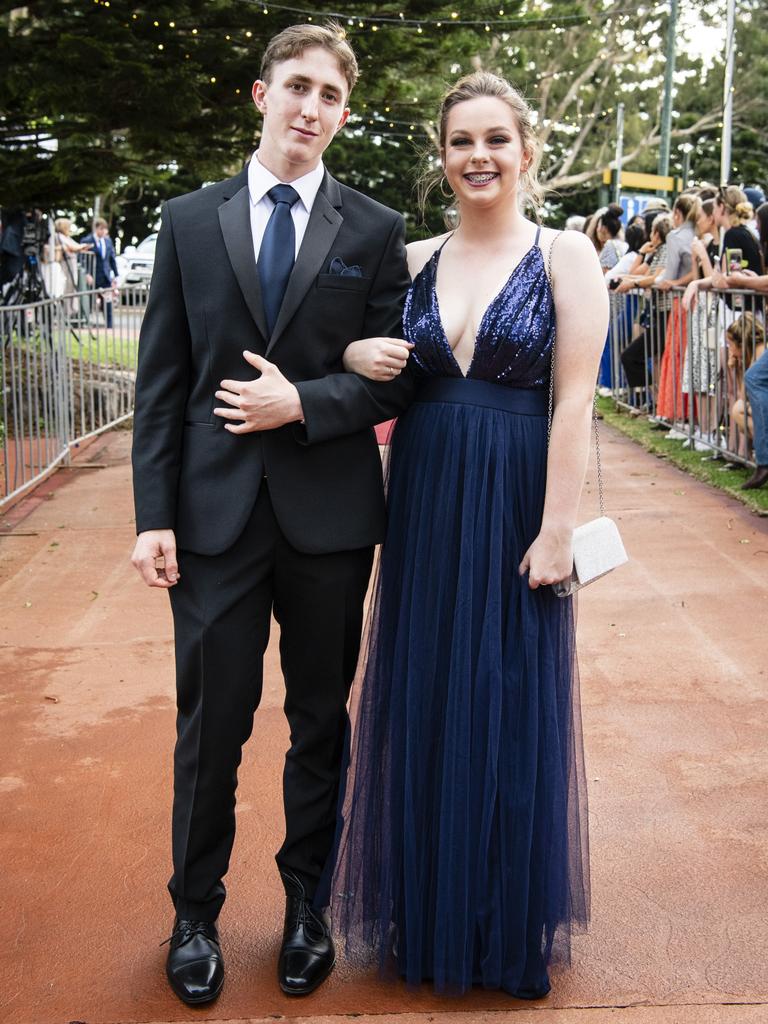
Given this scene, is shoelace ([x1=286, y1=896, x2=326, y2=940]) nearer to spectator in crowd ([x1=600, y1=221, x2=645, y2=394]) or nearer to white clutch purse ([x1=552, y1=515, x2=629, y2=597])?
white clutch purse ([x1=552, y1=515, x2=629, y2=597])

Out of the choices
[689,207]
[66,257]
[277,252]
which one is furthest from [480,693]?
[66,257]

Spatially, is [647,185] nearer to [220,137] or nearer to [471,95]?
[220,137]

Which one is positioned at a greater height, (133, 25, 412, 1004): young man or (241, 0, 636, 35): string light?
(241, 0, 636, 35): string light

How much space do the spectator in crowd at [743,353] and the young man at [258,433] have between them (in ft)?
20.1

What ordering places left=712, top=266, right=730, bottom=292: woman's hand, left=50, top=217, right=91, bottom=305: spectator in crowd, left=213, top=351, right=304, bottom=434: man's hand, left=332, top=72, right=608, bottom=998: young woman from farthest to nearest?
left=50, top=217, right=91, bottom=305: spectator in crowd
left=712, top=266, right=730, bottom=292: woman's hand
left=332, top=72, right=608, bottom=998: young woman
left=213, top=351, right=304, bottom=434: man's hand

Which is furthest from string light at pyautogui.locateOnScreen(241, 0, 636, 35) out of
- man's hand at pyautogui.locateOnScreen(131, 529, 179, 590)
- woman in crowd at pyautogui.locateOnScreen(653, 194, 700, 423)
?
man's hand at pyautogui.locateOnScreen(131, 529, 179, 590)

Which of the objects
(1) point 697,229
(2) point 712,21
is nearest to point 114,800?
(1) point 697,229

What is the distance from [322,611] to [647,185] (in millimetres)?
23717

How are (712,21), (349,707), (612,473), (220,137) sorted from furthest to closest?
(712,21) < (220,137) < (612,473) < (349,707)

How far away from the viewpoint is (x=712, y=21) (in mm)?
39469

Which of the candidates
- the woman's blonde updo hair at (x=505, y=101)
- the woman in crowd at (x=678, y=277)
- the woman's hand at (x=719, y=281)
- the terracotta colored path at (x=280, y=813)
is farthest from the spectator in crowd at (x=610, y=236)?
the woman's blonde updo hair at (x=505, y=101)

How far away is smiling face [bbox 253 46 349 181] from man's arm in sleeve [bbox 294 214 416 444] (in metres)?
0.29

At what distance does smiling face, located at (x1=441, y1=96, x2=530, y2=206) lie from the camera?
9.43 ft

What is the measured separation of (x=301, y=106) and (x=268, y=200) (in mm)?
225
